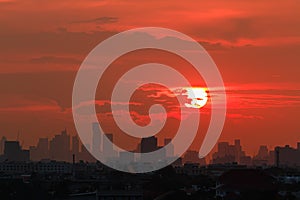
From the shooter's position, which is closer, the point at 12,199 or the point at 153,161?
the point at 12,199

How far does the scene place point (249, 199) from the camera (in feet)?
199

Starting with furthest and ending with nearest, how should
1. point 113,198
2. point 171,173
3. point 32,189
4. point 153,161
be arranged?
point 153,161 < point 171,173 < point 32,189 < point 113,198

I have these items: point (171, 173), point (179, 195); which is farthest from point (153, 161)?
point (179, 195)

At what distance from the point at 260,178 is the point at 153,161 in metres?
114

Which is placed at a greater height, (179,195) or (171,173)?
(171,173)

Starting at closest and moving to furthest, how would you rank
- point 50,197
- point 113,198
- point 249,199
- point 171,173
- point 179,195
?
point 249,199, point 179,195, point 113,198, point 50,197, point 171,173

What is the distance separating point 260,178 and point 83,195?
13.5m

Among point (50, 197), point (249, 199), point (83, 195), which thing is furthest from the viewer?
point (50, 197)

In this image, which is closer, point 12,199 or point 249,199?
point 249,199

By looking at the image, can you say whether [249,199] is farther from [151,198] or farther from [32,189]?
[32,189]

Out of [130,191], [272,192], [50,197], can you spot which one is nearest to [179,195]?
[272,192]

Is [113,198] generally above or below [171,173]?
below

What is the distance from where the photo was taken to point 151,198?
7319cm

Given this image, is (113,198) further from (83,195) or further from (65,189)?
(65,189)
